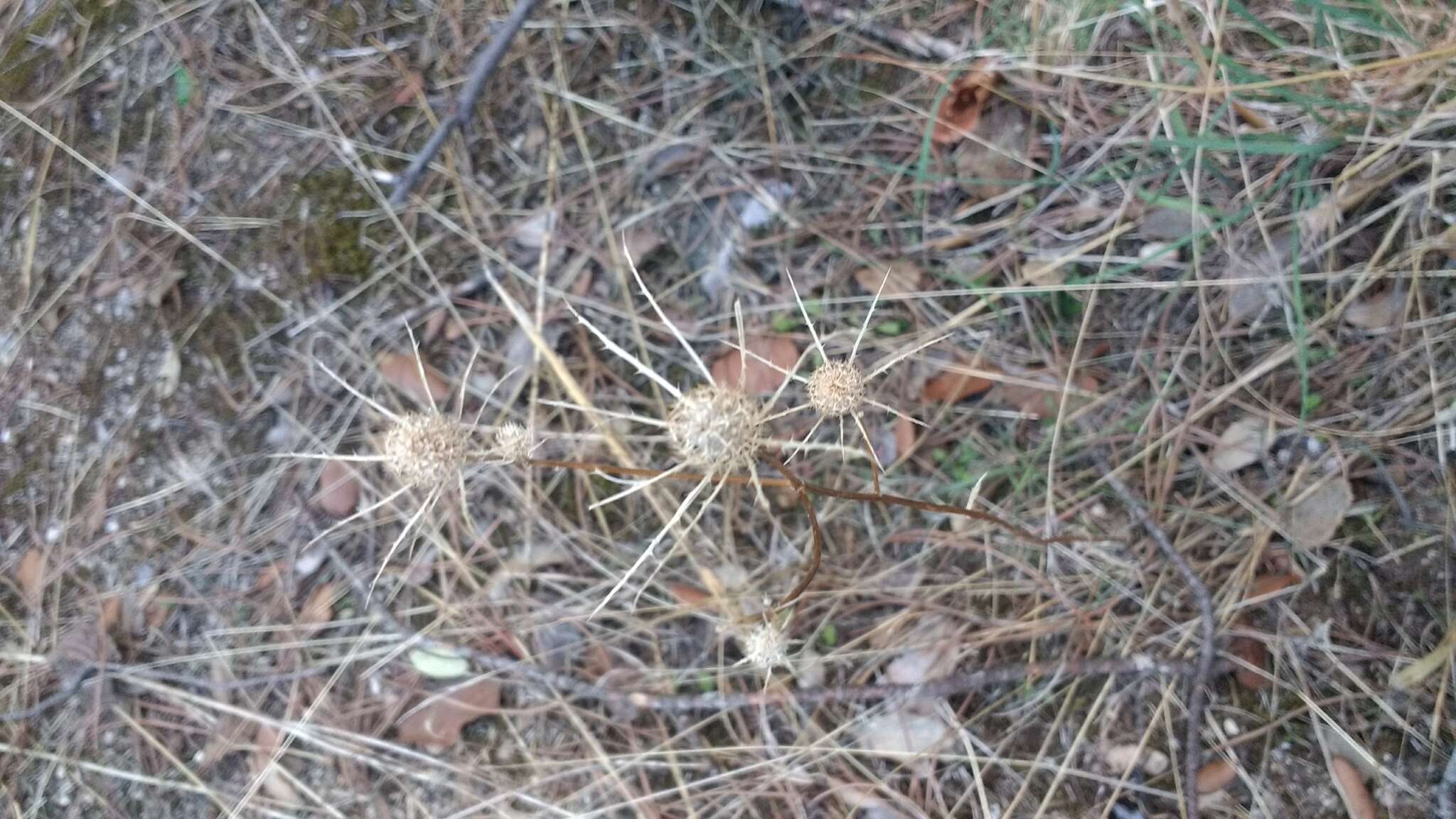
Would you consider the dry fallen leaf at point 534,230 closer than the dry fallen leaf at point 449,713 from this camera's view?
No

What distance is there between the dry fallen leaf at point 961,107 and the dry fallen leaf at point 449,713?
150 centimetres

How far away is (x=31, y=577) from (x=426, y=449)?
1.46m

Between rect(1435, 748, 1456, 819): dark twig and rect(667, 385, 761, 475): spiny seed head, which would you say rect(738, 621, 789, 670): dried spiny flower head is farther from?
rect(1435, 748, 1456, 819): dark twig

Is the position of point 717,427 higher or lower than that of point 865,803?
higher

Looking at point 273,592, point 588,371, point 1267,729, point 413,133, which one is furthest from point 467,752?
point 1267,729

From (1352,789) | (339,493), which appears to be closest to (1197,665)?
(1352,789)

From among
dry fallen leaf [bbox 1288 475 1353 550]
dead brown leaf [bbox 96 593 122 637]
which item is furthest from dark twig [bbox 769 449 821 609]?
dead brown leaf [bbox 96 593 122 637]

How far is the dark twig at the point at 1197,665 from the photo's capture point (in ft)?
5.06

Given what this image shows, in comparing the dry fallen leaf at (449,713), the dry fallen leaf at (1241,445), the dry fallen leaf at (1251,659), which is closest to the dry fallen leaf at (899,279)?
the dry fallen leaf at (1241,445)

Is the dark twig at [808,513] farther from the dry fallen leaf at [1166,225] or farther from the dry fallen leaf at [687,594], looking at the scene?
the dry fallen leaf at [1166,225]

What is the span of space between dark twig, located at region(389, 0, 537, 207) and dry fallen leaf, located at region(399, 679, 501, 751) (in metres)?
1.07

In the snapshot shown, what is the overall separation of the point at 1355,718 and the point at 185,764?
7.61 feet

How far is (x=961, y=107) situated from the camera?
1812 millimetres

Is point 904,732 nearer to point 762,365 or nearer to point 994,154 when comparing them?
point 762,365
